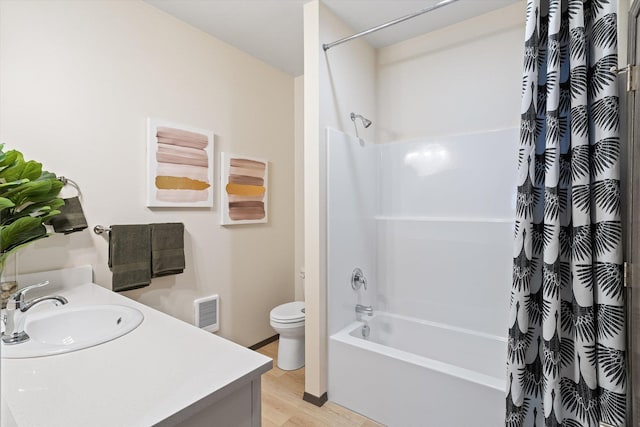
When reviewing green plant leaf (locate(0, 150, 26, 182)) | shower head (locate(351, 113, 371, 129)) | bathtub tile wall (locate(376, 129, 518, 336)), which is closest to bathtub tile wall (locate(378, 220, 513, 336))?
bathtub tile wall (locate(376, 129, 518, 336))

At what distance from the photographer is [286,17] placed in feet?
7.55

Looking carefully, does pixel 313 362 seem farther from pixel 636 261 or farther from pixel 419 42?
pixel 419 42

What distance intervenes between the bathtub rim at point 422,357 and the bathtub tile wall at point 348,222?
0.08 meters

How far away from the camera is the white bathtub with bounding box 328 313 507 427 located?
5.58ft

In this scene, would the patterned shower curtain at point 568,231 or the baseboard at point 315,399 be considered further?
the baseboard at point 315,399

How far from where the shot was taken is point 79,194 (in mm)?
1820

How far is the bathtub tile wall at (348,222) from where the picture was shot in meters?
2.21

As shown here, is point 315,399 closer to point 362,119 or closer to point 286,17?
point 362,119

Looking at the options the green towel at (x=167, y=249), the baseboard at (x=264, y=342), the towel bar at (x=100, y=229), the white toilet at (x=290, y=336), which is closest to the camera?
the towel bar at (x=100, y=229)

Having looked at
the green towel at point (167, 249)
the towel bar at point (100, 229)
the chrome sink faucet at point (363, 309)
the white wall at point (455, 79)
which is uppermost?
the white wall at point (455, 79)

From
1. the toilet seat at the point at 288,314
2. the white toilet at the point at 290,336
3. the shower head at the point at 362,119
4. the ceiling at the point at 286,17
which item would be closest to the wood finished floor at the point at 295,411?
the white toilet at the point at 290,336

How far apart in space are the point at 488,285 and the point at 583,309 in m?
1.08

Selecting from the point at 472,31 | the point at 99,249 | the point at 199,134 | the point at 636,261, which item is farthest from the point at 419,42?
the point at 99,249

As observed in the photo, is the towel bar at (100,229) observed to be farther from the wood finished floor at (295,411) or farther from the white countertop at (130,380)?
the wood finished floor at (295,411)
